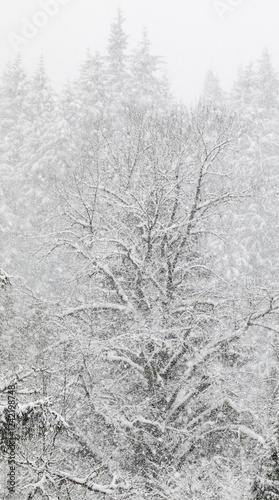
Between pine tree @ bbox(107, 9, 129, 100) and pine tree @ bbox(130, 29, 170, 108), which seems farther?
pine tree @ bbox(107, 9, 129, 100)

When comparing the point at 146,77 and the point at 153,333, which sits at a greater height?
the point at 146,77

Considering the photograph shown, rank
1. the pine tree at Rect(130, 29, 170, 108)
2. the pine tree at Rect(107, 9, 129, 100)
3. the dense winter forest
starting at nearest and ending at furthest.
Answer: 1. the dense winter forest
2. the pine tree at Rect(130, 29, 170, 108)
3. the pine tree at Rect(107, 9, 129, 100)

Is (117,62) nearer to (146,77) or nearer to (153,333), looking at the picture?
(146,77)

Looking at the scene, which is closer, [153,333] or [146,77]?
[153,333]

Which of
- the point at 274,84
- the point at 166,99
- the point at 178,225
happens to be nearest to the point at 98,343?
the point at 178,225

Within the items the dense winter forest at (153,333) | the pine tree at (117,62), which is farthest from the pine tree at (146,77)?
the dense winter forest at (153,333)

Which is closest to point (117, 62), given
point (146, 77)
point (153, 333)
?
point (146, 77)

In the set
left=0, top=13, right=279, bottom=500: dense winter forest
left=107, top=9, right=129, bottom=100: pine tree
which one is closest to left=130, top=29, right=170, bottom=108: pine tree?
left=107, top=9, right=129, bottom=100: pine tree

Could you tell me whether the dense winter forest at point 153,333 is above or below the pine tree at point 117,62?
below

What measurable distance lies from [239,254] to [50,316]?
17.7 meters

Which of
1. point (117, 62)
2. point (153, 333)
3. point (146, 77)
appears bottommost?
point (153, 333)

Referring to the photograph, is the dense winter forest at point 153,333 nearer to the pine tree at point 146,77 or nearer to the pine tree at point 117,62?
the pine tree at point 146,77

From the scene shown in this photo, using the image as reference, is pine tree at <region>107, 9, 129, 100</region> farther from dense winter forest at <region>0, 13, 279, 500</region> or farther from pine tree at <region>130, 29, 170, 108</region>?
dense winter forest at <region>0, 13, 279, 500</region>

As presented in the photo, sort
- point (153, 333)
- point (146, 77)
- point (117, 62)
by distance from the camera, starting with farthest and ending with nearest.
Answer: point (117, 62), point (146, 77), point (153, 333)
